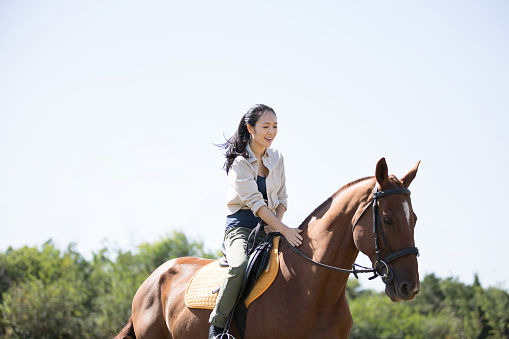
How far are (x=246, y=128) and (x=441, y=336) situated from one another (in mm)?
31888

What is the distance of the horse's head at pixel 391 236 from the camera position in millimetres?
4043

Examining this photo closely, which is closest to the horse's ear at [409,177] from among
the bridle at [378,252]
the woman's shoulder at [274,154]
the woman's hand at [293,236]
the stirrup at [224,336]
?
the bridle at [378,252]

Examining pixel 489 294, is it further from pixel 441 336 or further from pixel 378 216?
pixel 378 216

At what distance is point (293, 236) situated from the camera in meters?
4.91

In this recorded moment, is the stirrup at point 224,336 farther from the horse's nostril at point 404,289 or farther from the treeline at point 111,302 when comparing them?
the treeline at point 111,302

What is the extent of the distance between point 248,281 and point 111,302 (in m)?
20.5

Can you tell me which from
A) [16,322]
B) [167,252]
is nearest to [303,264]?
[16,322]

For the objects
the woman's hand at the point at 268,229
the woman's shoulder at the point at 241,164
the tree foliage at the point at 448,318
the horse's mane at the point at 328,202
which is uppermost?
the woman's shoulder at the point at 241,164

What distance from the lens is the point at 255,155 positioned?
217 inches

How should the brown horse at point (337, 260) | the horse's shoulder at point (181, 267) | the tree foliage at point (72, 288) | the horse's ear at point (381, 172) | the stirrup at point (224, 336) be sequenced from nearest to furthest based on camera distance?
the brown horse at point (337, 260), the horse's ear at point (381, 172), the stirrup at point (224, 336), the horse's shoulder at point (181, 267), the tree foliage at point (72, 288)

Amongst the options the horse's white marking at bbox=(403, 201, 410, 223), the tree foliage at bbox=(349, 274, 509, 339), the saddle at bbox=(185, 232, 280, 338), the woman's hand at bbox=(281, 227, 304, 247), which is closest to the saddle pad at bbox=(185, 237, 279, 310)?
the saddle at bbox=(185, 232, 280, 338)

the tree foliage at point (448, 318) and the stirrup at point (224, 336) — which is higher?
the stirrup at point (224, 336)

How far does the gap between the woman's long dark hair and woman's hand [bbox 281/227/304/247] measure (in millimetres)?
986

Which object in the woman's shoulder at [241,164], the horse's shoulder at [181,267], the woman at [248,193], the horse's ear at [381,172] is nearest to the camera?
the horse's ear at [381,172]
